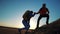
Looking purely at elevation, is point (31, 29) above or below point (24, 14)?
below

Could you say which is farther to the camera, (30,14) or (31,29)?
(31,29)

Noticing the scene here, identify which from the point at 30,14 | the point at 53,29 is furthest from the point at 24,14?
the point at 53,29

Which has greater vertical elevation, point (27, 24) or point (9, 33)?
point (27, 24)

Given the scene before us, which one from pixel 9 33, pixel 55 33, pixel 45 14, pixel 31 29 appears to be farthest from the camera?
pixel 9 33

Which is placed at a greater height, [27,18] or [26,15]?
[26,15]

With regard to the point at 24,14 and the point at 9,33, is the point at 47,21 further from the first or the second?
the point at 9,33

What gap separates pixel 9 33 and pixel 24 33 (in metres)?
1.49

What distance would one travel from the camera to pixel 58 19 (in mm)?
8367

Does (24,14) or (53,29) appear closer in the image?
(53,29)

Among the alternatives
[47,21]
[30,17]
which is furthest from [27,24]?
[47,21]

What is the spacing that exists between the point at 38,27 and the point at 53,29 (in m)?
1.04

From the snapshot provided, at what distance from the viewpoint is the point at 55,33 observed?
663 cm

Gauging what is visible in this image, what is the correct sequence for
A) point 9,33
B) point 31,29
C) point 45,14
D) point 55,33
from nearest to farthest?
point 55,33 < point 45,14 < point 31,29 < point 9,33

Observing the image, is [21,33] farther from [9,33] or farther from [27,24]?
[9,33]
